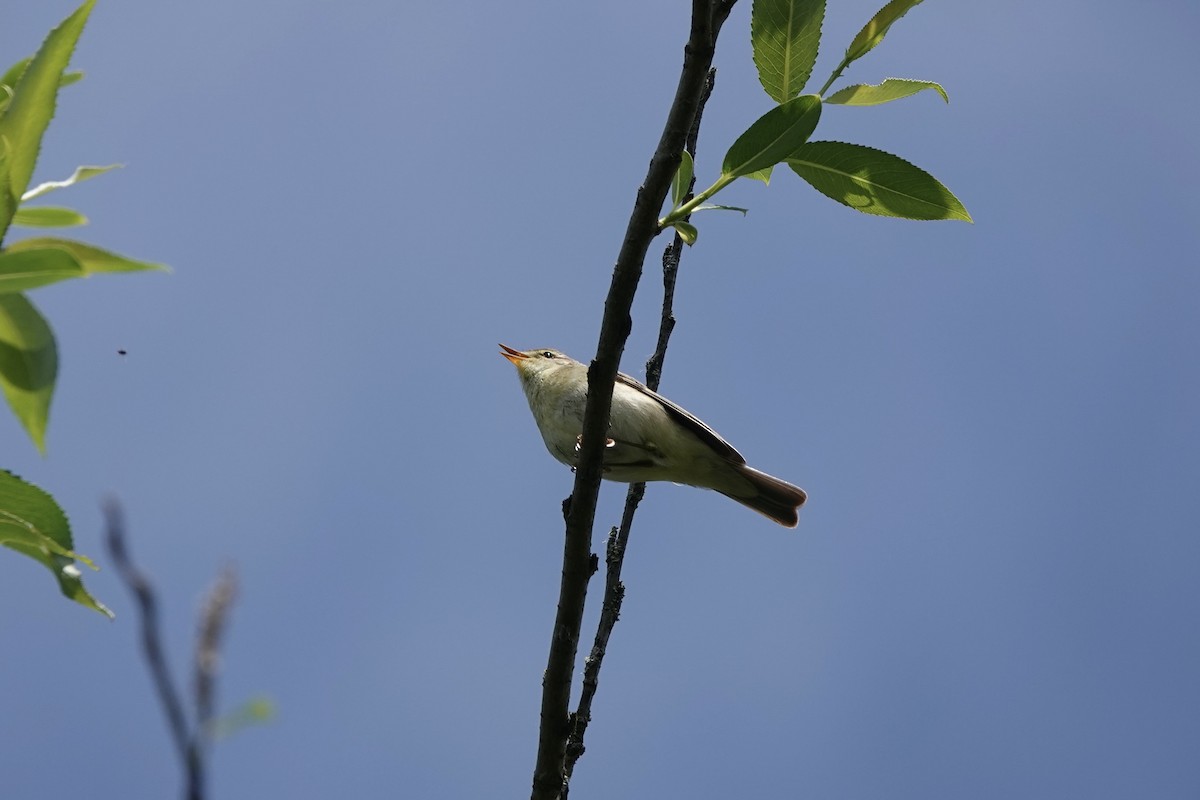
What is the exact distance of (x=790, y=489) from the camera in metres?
7.04

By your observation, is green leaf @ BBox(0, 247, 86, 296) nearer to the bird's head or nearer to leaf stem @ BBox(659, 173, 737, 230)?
leaf stem @ BBox(659, 173, 737, 230)

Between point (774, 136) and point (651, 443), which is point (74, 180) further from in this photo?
point (651, 443)

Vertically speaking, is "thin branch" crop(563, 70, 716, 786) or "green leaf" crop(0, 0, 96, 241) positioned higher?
"green leaf" crop(0, 0, 96, 241)

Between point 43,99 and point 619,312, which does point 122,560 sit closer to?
point 43,99

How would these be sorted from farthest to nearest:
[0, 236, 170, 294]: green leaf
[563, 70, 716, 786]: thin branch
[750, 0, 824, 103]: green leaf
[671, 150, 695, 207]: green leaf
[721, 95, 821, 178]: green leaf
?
[563, 70, 716, 786]: thin branch, [671, 150, 695, 207]: green leaf, [750, 0, 824, 103]: green leaf, [721, 95, 821, 178]: green leaf, [0, 236, 170, 294]: green leaf

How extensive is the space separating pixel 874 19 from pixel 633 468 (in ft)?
14.3

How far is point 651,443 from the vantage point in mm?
6414

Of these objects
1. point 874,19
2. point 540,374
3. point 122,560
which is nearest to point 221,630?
point 122,560

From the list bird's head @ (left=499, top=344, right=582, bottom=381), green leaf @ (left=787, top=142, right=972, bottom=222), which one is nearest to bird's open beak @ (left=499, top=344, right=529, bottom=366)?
bird's head @ (left=499, top=344, right=582, bottom=381)

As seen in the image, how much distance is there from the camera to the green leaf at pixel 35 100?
1.54m

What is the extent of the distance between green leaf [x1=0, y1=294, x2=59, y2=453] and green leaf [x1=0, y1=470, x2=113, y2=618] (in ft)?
0.51

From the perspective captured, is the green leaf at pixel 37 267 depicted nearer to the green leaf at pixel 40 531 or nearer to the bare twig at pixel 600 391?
the green leaf at pixel 40 531

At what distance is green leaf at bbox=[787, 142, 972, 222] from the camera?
243 cm

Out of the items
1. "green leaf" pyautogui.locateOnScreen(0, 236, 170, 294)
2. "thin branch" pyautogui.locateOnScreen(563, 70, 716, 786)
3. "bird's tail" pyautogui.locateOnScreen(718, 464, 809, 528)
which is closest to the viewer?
"green leaf" pyautogui.locateOnScreen(0, 236, 170, 294)
